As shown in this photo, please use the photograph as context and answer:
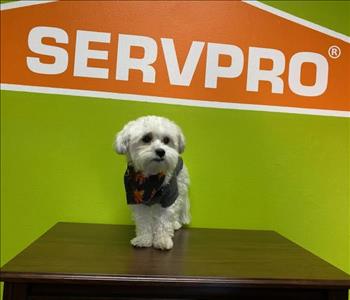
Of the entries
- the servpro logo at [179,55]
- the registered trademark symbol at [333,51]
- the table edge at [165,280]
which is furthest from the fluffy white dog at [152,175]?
the registered trademark symbol at [333,51]

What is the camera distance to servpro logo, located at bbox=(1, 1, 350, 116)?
1314 mm

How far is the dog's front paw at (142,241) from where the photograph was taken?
3.38ft

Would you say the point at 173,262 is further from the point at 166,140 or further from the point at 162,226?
the point at 166,140

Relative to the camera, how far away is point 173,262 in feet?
2.98

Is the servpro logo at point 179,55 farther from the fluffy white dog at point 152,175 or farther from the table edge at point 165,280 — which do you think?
the table edge at point 165,280

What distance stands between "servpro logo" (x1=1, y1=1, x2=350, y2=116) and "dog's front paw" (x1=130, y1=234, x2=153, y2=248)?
515 millimetres

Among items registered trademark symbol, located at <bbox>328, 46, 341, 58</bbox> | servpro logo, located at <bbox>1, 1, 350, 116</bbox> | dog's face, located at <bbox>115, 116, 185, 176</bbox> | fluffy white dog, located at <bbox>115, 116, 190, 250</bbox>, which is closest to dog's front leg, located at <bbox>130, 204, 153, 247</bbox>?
fluffy white dog, located at <bbox>115, 116, 190, 250</bbox>

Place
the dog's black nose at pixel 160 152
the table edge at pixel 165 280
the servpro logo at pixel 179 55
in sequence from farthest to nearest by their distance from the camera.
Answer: the servpro logo at pixel 179 55 → the dog's black nose at pixel 160 152 → the table edge at pixel 165 280

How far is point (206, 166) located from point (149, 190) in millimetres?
381

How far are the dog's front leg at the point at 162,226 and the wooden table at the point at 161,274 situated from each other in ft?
0.11

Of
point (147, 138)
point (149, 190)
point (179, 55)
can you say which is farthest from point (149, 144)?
point (179, 55)

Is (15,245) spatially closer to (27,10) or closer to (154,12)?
(27,10)

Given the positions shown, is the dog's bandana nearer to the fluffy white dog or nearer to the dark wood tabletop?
the fluffy white dog

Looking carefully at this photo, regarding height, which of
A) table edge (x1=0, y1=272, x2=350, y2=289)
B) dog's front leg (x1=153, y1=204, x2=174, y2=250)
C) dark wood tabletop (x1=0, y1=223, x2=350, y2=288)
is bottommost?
table edge (x1=0, y1=272, x2=350, y2=289)
